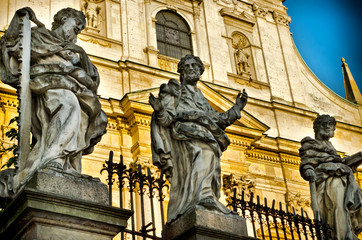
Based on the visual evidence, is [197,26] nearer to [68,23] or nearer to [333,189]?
[333,189]

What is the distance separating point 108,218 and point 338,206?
4.24 metres

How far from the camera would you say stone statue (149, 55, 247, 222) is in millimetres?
6133

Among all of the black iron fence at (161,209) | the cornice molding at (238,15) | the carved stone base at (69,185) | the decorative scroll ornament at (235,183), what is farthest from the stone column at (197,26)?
the carved stone base at (69,185)

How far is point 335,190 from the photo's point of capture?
8453mm

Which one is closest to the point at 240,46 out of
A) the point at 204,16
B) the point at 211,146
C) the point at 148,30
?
the point at 204,16

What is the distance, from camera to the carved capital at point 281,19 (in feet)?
70.9

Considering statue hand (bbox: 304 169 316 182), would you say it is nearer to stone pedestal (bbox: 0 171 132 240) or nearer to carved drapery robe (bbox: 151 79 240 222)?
carved drapery robe (bbox: 151 79 240 222)

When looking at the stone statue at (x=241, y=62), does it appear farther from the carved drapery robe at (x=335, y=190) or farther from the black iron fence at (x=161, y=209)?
the black iron fence at (x=161, y=209)

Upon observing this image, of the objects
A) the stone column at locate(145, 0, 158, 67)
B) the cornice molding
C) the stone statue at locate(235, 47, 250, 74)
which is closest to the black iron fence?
the stone column at locate(145, 0, 158, 67)

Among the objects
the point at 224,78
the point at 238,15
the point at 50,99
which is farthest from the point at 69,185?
the point at 238,15

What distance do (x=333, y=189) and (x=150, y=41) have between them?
34.0ft

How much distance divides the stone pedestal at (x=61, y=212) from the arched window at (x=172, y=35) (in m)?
13.4

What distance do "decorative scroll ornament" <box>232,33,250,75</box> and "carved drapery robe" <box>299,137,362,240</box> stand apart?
35.9 ft

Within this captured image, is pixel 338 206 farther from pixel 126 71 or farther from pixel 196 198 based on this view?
pixel 126 71
